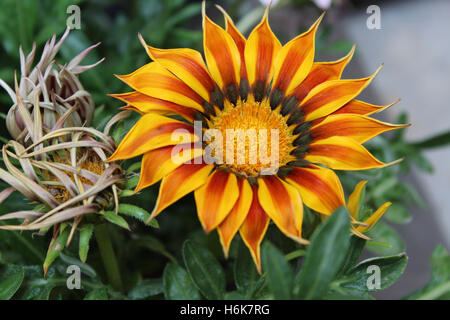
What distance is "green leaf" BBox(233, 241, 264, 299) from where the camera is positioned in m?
0.55

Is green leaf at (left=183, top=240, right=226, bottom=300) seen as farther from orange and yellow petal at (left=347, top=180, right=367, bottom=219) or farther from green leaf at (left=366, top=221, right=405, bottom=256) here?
green leaf at (left=366, top=221, right=405, bottom=256)

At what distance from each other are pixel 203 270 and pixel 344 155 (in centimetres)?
21

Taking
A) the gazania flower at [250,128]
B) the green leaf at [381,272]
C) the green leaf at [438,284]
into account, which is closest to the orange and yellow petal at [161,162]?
the gazania flower at [250,128]

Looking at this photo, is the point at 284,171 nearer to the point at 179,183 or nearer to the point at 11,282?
the point at 179,183

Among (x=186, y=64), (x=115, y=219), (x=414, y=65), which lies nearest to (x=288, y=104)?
(x=186, y=64)

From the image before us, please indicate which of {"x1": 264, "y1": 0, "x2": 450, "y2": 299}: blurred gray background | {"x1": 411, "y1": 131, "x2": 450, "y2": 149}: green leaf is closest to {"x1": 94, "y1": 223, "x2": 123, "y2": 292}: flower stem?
{"x1": 411, "y1": 131, "x2": 450, "y2": 149}: green leaf

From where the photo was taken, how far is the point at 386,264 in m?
0.51

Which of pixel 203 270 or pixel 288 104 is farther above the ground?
pixel 288 104

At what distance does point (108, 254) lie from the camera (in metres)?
0.56
